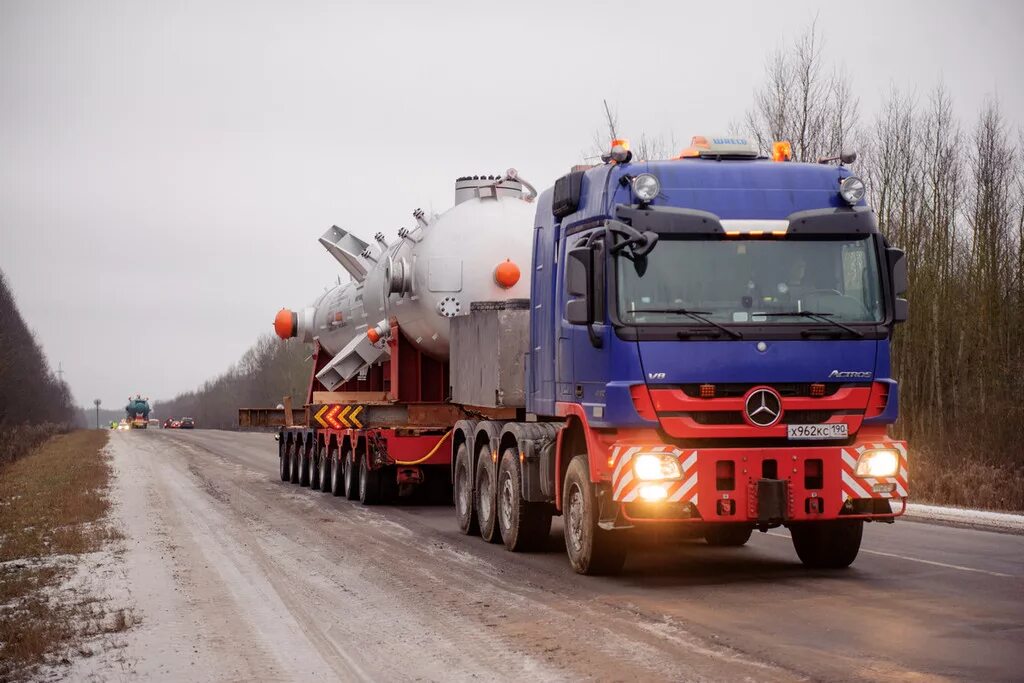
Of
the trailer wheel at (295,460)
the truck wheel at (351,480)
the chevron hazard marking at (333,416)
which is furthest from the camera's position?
the trailer wheel at (295,460)

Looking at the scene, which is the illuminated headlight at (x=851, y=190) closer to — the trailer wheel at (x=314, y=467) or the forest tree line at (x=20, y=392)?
the trailer wheel at (x=314, y=467)

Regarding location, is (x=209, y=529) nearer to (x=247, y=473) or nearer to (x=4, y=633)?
(x=4, y=633)

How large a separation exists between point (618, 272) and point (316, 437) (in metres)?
15.6

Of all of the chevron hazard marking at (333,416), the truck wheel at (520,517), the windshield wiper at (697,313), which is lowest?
the truck wheel at (520,517)

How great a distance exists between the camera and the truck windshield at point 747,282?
34.3 ft

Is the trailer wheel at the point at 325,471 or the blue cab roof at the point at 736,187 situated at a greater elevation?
the blue cab roof at the point at 736,187

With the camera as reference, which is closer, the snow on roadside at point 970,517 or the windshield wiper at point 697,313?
the windshield wiper at point 697,313

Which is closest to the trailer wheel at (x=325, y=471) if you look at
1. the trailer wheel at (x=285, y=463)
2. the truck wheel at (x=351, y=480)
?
the truck wheel at (x=351, y=480)

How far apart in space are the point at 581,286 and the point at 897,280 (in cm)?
270

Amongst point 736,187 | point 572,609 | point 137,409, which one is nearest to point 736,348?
point 736,187

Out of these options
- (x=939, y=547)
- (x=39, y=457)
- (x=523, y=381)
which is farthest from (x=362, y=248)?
(x=39, y=457)

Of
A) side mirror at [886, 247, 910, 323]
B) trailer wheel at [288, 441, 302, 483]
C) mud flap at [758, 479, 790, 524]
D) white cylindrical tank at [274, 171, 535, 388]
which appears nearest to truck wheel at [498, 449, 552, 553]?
mud flap at [758, 479, 790, 524]

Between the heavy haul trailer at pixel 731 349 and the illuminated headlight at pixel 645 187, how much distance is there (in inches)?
0.7

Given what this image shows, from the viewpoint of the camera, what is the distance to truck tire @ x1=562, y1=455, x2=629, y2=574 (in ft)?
36.5
